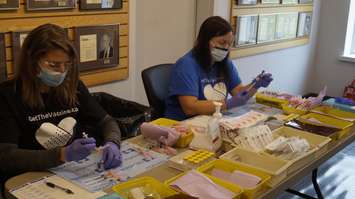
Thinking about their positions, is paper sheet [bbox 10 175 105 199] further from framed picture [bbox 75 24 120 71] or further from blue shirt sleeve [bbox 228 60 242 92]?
blue shirt sleeve [bbox 228 60 242 92]

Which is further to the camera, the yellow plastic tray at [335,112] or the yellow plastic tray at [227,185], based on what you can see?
the yellow plastic tray at [335,112]

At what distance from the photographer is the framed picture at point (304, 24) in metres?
4.53

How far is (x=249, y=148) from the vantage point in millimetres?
1640

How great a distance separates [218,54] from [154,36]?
1.03 m

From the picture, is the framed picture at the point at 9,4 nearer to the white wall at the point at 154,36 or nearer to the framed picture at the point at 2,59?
the framed picture at the point at 2,59

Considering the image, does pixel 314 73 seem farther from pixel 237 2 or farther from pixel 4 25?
pixel 4 25

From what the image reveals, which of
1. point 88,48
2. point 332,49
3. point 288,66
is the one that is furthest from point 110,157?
point 332,49

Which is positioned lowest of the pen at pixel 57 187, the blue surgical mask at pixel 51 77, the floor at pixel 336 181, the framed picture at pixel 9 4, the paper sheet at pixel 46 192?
the floor at pixel 336 181

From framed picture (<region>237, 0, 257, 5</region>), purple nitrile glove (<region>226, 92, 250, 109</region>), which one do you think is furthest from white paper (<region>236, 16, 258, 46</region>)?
purple nitrile glove (<region>226, 92, 250, 109</region>)

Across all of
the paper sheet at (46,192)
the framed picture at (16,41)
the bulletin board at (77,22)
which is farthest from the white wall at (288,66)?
the paper sheet at (46,192)

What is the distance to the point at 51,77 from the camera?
163cm

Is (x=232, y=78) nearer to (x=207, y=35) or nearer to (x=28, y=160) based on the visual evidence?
(x=207, y=35)

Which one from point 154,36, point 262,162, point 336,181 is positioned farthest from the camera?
point 154,36

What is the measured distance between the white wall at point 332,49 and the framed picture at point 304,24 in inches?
10.4
